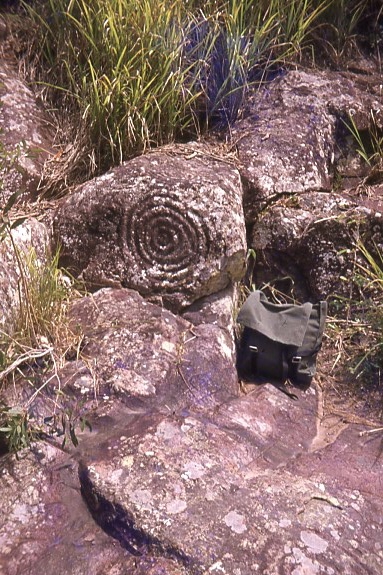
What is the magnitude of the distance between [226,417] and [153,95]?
5.28 ft

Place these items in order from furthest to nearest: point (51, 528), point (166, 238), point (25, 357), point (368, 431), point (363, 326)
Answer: point (363, 326) < point (166, 238) < point (368, 431) < point (25, 357) < point (51, 528)

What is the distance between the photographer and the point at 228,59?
365 centimetres

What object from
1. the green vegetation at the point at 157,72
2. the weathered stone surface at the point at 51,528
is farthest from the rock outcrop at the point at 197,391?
the green vegetation at the point at 157,72

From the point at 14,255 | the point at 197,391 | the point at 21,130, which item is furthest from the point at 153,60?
the point at 197,391

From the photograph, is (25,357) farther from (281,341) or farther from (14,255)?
(281,341)

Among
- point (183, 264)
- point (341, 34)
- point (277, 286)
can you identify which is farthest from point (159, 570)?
point (341, 34)

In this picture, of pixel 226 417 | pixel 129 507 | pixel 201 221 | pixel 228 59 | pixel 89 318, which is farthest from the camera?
pixel 228 59

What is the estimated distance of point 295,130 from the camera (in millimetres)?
3689

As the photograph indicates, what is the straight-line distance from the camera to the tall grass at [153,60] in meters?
3.45

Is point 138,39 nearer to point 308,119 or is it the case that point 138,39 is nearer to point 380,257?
point 308,119

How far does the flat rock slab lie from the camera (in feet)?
6.59

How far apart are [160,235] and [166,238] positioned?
0.10 ft

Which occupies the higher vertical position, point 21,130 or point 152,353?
point 21,130

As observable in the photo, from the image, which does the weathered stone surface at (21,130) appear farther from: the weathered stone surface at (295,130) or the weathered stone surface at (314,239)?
the weathered stone surface at (314,239)
